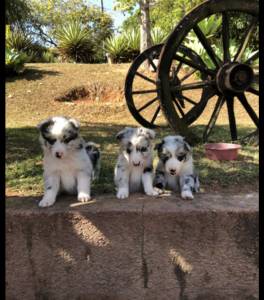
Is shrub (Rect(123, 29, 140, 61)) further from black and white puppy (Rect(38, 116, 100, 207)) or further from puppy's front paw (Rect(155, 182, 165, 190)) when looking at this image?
black and white puppy (Rect(38, 116, 100, 207))

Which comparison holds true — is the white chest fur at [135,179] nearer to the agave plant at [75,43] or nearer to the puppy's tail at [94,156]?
the puppy's tail at [94,156]

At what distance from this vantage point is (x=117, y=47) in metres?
16.1

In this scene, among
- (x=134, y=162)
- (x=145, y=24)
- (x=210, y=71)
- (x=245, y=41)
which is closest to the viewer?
(x=134, y=162)

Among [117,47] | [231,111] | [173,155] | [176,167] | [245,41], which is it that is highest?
[117,47]

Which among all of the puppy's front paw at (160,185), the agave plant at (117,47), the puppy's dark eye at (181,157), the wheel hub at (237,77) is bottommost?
the puppy's front paw at (160,185)

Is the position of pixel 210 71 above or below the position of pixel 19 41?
below

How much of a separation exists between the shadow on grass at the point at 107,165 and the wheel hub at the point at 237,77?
0.93 meters

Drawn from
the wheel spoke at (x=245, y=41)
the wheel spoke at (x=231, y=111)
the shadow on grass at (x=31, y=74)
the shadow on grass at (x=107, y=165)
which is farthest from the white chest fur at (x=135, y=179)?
the shadow on grass at (x=31, y=74)

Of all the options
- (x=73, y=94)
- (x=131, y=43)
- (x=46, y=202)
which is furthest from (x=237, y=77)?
(x=131, y=43)

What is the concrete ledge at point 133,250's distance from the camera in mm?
3764

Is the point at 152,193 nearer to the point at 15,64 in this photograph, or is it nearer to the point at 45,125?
the point at 45,125

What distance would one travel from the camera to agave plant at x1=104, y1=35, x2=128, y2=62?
52.5ft

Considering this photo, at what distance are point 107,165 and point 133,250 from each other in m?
1.66
